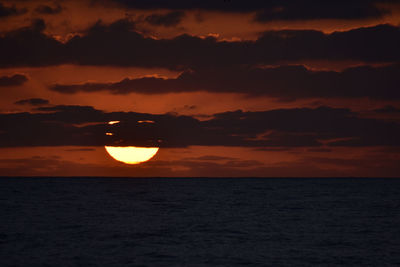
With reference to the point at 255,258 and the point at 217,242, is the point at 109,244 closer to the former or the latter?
the point at 217,242

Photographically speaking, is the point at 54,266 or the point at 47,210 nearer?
the point at 54,266

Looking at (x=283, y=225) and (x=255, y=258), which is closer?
(x=255, y=258)

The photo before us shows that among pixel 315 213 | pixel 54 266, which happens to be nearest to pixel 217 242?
pixel 54 266

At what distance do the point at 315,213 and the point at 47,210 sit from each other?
40849 mm

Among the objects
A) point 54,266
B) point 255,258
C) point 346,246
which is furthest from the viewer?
point 346,246

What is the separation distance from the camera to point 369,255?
4628 cm

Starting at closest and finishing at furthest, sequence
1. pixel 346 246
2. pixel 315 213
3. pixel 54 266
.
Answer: pixel 54 266, pixel 346 246, pixel 315 213

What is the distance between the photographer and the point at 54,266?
4050 cm

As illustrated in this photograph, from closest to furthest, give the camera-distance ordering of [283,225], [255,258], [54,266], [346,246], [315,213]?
[54,266], [255,258], [346,246], [283,225], [315,213]

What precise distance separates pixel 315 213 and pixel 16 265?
55.2m

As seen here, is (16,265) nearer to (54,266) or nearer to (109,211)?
(54,266)

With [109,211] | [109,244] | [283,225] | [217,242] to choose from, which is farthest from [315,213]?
[109,244]

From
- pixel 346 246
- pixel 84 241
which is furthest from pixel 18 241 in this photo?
pixel 346 246

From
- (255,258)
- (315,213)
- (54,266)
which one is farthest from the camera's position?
(315,213)
